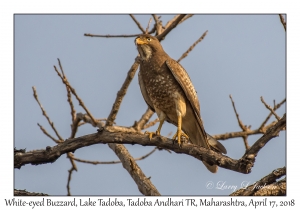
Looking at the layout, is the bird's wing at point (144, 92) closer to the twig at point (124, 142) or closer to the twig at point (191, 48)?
the twig at point (191, 48)

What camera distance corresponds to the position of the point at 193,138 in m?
7.16

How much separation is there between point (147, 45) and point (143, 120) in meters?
1.37

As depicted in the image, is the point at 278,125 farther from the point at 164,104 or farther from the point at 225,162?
the point at 164,104

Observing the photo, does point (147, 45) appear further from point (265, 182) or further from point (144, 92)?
point (265, 182)

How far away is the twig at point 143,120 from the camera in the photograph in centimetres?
749

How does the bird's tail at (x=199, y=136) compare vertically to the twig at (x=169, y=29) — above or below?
below

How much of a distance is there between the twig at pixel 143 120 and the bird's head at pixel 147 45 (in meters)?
1.07

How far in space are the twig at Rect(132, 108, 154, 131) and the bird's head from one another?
1.07 m

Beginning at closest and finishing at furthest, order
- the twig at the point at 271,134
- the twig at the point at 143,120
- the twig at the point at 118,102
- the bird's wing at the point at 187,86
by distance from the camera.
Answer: the twig at the point at 271,134 → the twig at the point at 118,102 → the bird's wing at the point at 187,86 → the twig at the point at 143,120

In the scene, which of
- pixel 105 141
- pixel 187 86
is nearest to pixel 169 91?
pixel 187 86

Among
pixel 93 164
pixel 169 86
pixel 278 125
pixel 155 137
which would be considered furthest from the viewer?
pixel 93 164

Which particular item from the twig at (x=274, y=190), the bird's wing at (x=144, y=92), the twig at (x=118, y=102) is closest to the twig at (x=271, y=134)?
the twig at (x=274, y=190)
